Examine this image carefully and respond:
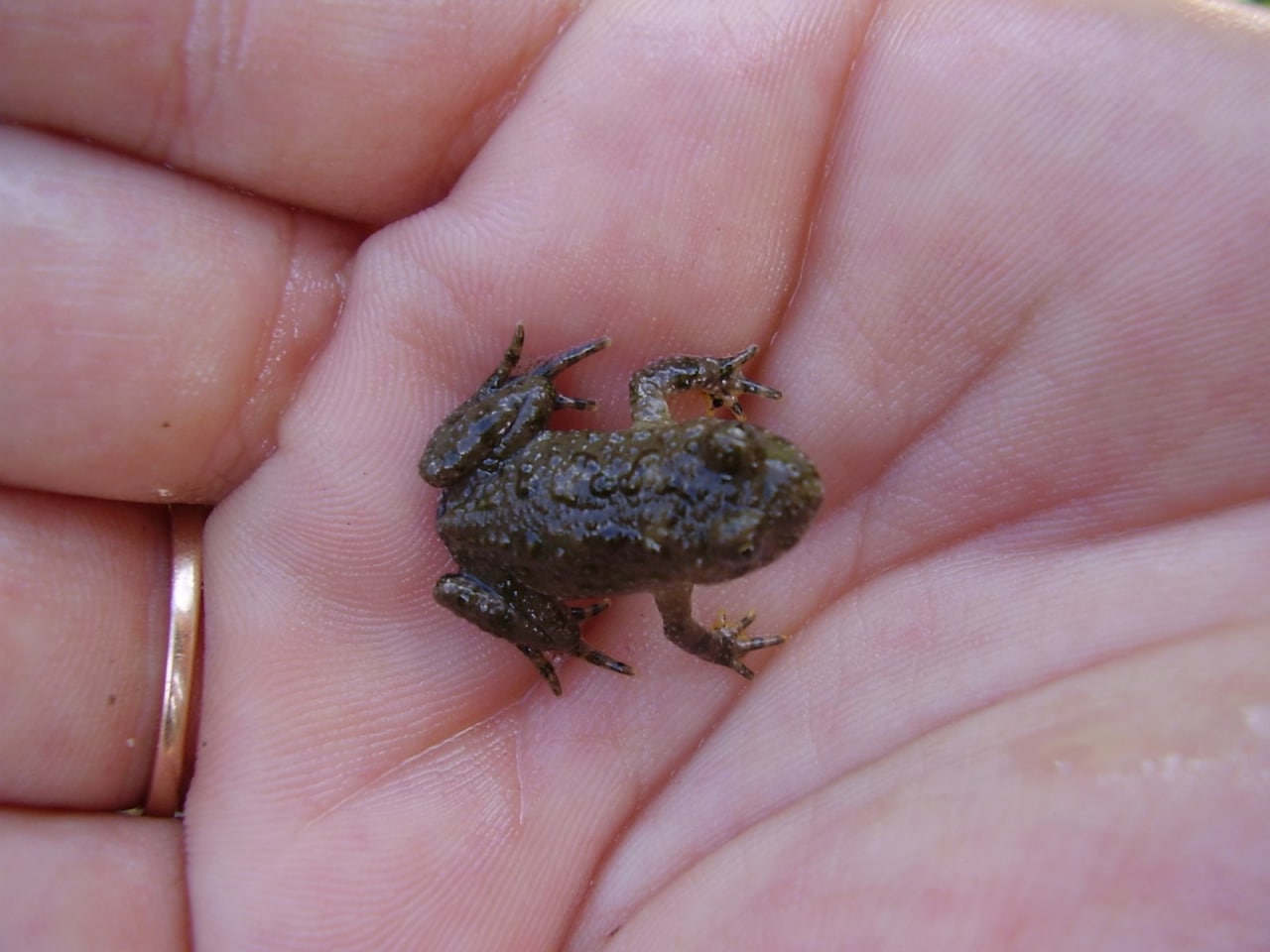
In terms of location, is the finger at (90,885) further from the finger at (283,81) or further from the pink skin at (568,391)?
the finger at (283,81)

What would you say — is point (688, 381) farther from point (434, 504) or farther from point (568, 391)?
point (434, 504)

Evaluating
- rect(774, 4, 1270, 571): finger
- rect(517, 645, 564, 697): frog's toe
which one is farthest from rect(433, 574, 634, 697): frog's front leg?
rect(774, 4, 1270, 571): finger

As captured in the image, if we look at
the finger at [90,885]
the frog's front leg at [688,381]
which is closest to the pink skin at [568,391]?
the finger at [90,885]

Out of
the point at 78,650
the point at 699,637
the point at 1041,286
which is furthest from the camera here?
the point at 78,650

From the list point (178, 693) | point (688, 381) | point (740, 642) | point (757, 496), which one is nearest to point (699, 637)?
point (740, 642)

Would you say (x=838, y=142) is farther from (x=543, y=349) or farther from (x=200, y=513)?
(x=200, y=513)

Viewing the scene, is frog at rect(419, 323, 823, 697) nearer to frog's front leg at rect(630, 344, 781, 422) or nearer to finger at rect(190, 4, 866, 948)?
frog's front leg at rect(630, 344, 781, 422)

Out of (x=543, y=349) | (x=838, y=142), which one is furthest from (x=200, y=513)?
(x=838, y=142)
